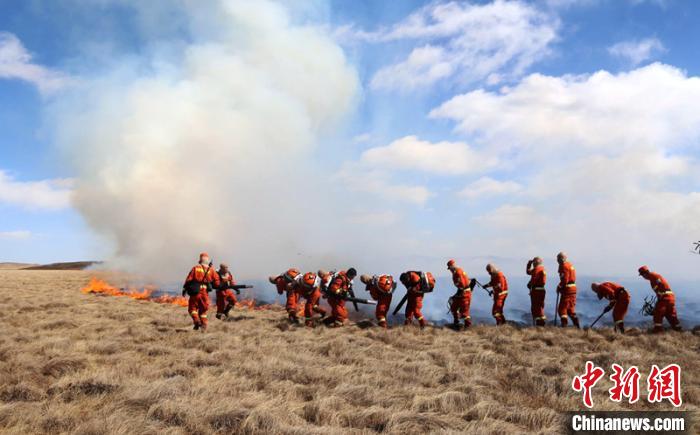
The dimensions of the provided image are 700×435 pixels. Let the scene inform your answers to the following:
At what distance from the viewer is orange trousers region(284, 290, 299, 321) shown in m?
15.7

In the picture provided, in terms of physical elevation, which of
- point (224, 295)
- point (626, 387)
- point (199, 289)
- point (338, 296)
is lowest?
point (626, 387)

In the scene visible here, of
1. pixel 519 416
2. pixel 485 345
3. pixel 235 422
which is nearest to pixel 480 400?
pixel 519 416

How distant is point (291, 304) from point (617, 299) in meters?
10.8

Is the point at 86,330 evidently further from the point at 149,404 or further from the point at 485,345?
the point at 485,345

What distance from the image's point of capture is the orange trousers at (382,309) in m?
14.7

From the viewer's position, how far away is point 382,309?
14.9 meters

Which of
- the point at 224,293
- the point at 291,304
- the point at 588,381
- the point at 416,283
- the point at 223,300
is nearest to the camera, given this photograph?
the point at 588,381

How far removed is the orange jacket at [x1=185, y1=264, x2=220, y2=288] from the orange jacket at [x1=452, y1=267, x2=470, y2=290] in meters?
7.96

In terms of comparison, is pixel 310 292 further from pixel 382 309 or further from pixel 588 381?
pixel 588 381

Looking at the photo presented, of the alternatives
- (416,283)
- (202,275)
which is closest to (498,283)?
(416,283)

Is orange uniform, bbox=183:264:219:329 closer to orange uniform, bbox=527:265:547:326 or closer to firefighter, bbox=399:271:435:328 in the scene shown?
firefighter, bbox=399:271:435:328

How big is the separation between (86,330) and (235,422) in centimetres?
938

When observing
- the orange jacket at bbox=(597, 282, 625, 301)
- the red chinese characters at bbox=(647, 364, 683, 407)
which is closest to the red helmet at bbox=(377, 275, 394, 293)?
the orange jacket at bbox=(597, 282, 625, 301)

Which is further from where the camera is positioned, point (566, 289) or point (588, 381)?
point (566, 289)
